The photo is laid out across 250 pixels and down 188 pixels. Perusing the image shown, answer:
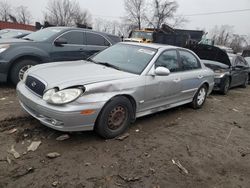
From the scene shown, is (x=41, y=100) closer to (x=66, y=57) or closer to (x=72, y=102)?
(x=72, y=102)

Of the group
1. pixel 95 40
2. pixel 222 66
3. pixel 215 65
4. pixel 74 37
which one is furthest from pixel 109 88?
pixel 222 66

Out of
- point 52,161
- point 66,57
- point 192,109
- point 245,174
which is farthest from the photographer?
point 66,57

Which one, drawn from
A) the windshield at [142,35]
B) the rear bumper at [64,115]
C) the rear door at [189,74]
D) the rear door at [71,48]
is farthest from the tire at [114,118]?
the windshield at [142,35]

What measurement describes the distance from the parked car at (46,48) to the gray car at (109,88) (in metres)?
1.98

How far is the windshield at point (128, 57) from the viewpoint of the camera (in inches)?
175

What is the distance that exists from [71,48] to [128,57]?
9.18 feet

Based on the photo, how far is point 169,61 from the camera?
505cm

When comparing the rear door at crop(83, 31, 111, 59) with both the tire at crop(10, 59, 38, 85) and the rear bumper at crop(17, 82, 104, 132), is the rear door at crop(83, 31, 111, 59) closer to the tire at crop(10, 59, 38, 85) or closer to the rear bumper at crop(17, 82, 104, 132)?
the tire at crop(10, 59, 38, 85)

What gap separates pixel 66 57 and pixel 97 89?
3735 mm

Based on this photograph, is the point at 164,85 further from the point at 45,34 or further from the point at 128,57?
the point at 45,34

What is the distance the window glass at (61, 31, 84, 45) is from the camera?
22.9 ft

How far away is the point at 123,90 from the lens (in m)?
3.89

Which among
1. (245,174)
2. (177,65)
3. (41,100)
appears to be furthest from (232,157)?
(41,100)

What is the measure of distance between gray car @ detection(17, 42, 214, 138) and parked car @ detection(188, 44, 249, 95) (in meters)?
3.49
